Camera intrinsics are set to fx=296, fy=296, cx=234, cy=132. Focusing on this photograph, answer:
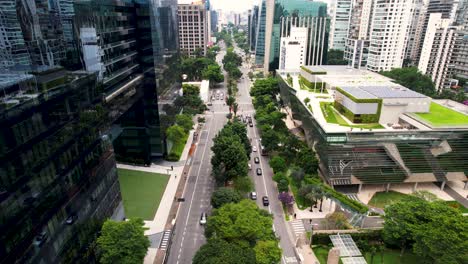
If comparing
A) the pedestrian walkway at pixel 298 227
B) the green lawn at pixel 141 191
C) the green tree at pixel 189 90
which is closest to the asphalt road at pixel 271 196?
the pedestrian walkway at pixel 298 227

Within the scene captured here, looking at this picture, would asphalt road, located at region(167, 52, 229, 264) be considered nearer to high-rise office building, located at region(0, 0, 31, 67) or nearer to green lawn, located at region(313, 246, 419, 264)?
green lawn, located at region(313, 246, 419, 264)

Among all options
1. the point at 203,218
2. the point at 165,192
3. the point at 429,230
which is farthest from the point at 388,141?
the point at 165,192

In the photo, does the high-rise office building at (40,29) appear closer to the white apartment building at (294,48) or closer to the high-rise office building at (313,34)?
the white apartment building at (294,48)

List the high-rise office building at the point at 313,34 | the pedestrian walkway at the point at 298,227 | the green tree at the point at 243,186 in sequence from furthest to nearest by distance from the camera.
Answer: the high-rise office building at the point at 313,34
the green tree at the point at 243,186
the pedestrian walkway at the point at 298,227

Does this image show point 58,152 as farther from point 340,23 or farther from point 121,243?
point 340,23

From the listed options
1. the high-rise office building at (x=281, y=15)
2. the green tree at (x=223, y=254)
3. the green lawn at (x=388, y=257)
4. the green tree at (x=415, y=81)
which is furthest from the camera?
the high-rise office building at (x=281, y=15)

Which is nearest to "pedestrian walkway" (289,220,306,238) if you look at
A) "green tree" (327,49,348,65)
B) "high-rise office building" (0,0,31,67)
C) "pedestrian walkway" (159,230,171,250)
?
"pedestrian walkway" (159,230,171,250)

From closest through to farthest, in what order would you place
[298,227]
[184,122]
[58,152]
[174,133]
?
[58,152] < [298,227] < [174,133] < [184,122]
